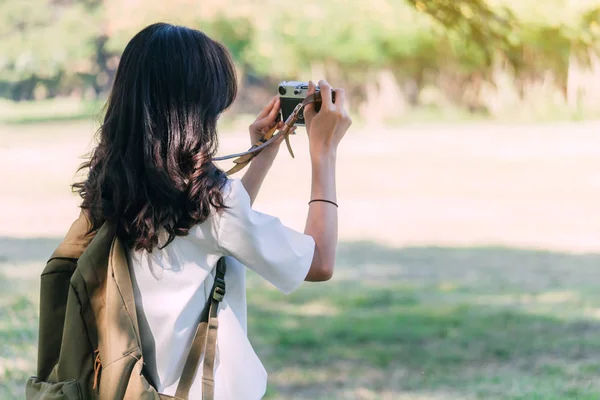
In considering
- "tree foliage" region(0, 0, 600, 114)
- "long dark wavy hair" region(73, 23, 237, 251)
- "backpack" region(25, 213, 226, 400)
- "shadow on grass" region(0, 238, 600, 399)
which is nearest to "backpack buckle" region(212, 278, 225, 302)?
"backpack" region(25, 213, 226, 400)

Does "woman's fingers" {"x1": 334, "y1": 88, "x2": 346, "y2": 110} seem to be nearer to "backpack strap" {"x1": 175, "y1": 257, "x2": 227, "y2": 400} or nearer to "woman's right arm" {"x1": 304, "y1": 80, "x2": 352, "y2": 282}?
"woman's right arm" {"x1": 304, "y1": 80, "x2": 352, "y2": 282}

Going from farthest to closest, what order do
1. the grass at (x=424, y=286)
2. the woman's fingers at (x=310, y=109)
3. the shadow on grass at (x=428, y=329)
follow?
the grass at (x=424, y=286) → the shadow on grass at (x=428, y=329) → the woman's fingers at (x=310, y=109)

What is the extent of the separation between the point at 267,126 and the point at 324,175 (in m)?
0.33

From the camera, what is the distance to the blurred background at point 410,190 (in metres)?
5.39

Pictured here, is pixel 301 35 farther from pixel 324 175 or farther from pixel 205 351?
pixel 205 351

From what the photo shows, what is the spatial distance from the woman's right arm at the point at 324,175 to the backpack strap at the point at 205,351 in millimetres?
198

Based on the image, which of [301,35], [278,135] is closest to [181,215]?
[278,135]

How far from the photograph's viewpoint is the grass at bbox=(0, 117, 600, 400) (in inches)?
218

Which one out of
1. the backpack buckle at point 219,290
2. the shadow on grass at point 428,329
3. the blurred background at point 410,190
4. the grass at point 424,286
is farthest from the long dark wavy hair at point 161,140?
the shadow on grass at point 428,329

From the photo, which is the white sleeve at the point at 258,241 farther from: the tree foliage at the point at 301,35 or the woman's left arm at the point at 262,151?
the tree foliage at the point at 301,35

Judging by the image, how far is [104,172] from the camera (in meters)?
Answer: 1.84

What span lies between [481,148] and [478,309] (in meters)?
16.8

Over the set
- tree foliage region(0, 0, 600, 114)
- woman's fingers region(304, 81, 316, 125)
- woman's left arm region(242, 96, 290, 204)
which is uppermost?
tree foliage region(0, 0, 600, 114)

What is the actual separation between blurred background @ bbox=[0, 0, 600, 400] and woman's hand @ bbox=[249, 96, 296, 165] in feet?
1.34
